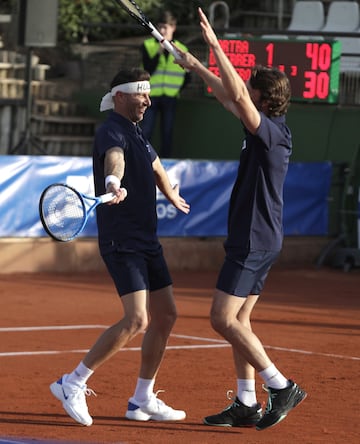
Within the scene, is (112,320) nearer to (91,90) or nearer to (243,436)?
(243,436)

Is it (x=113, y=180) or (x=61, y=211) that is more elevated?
(x=113, y=180)

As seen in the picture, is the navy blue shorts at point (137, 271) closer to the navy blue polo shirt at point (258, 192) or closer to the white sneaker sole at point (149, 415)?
the navy blue polo shirt at point (258, 192)

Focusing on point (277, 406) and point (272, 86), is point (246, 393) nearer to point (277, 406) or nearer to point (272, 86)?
point (277, 406)

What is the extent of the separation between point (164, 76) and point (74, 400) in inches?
474

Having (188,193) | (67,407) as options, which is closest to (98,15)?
(188,193)

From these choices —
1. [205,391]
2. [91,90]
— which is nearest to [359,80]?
[91,90]

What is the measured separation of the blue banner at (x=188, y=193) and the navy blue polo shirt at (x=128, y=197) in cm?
677

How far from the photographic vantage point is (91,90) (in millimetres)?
21531

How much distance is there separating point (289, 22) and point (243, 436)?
17.6 m

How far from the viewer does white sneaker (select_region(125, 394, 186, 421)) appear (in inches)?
312

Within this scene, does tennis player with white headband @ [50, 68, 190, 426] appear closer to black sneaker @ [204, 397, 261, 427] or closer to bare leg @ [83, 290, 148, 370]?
bare leg @ [83, 290, 148, 370]

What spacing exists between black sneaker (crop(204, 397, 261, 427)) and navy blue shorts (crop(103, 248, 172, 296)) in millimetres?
832

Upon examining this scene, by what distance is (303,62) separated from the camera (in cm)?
1814

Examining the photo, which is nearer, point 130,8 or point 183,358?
point 130,8
